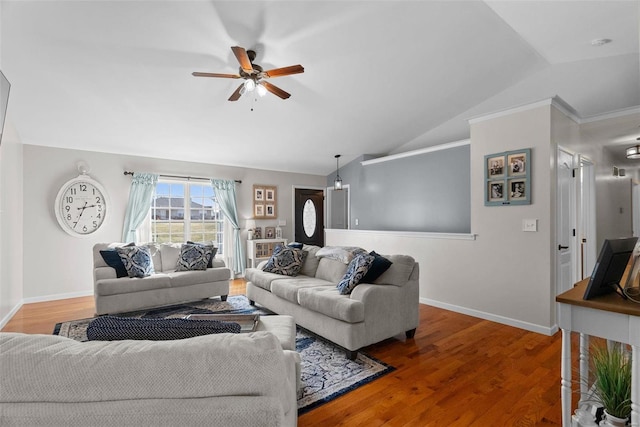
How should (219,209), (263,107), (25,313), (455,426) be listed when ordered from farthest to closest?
(219,209) < (263,107) < (25,313) < (455,426)

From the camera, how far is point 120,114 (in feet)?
13.4

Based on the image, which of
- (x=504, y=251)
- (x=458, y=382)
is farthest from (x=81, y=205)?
(x=504, y=251)

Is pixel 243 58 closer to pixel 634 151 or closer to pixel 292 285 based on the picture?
pixel 292 285

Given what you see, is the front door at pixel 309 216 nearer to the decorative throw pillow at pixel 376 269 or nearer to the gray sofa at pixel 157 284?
the gray sofa at pixel 157 284

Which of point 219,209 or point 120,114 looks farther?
point 219,209

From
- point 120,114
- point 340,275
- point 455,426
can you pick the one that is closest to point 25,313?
point 120,114

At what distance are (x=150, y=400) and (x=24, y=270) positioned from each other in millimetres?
5209

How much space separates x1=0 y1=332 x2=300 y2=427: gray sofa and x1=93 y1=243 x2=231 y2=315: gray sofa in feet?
10.9

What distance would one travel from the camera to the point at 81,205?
477cm

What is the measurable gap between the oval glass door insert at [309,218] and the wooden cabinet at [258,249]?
1.10 metres

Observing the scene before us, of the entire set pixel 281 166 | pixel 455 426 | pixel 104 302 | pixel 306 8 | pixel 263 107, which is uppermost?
pixel 306 8

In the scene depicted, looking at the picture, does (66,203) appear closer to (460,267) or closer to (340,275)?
(340,275)

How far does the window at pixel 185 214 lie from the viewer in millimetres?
5570

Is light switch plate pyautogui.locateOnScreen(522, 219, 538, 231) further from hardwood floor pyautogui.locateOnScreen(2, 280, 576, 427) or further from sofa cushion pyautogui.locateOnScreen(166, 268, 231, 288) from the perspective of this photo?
sofa cushion pyautogui.locateOnScreen(166, 268, 231, 288)
